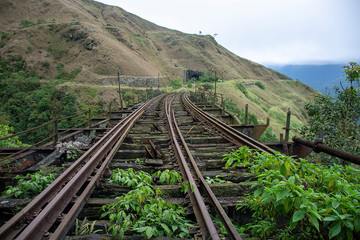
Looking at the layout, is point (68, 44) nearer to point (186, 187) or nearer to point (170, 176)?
point (170, 176)

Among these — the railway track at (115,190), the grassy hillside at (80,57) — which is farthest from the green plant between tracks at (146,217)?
the grassy hillside at (80,57)

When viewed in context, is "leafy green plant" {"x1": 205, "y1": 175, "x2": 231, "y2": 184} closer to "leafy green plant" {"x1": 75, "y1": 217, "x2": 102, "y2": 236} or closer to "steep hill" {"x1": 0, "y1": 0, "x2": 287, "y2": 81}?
"leafy green plant" {"x1": 75, "y1": 217, "x2": 102, "y2": 236}

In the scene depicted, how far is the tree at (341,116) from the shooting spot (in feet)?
29.0

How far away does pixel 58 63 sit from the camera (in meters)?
A: 59.1

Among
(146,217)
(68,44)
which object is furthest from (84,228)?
(68,44)

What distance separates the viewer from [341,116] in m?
9.82

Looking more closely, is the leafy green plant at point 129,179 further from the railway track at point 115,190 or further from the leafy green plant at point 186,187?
the leafy green plant at point 186,187

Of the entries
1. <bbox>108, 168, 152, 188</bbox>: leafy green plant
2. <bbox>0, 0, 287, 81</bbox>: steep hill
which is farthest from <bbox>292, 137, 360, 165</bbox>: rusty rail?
<bbox>0, 0, 287, 81</bbox>: steep hill

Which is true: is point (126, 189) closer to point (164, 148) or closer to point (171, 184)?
point (171, 184)

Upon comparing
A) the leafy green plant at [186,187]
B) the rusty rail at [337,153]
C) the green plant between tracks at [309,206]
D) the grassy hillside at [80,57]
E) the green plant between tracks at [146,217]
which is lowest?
the green plant between tracks at [146,217]

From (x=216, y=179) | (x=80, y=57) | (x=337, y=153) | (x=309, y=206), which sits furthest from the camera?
(x=80, y=57)

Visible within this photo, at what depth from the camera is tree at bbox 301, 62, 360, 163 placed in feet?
29.0

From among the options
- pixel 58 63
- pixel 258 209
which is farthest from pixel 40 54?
pixel 258 209

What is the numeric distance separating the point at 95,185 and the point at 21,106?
42.4m
